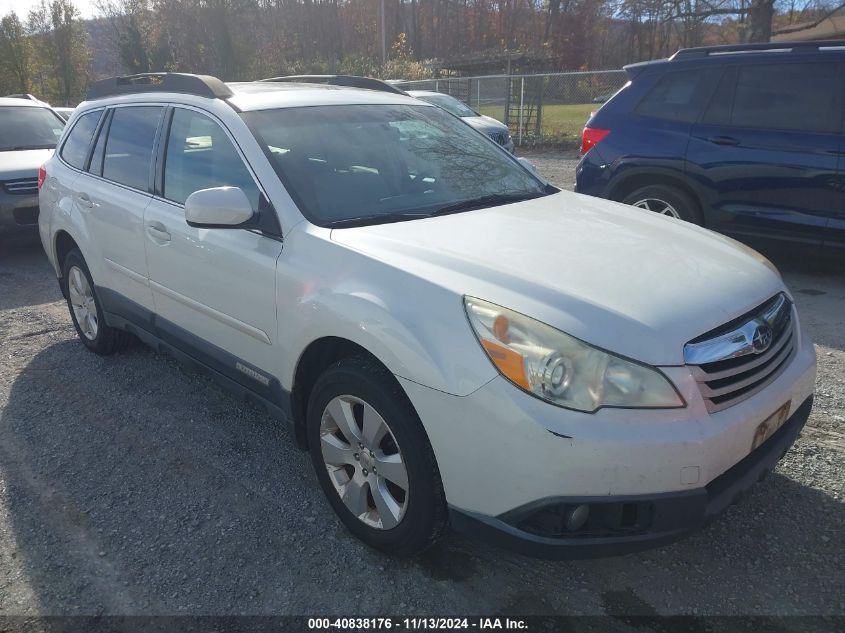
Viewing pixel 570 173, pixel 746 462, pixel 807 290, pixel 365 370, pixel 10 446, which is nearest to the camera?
pixel 746 462

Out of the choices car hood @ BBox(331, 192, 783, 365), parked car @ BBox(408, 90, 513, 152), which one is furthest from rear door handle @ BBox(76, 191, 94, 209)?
parked car @ BBox(408, 90, 513, 152)

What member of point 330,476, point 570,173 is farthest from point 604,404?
point 570,173

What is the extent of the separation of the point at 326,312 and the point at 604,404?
109cm

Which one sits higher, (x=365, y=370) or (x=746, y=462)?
A: (x=365, y=370)

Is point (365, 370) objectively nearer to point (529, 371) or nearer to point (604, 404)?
point (529, 371)

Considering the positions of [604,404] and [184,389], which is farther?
[184,389]

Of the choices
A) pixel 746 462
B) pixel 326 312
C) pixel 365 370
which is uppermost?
pixel 326 312

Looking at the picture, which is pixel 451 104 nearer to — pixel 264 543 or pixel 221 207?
pixel 221 207

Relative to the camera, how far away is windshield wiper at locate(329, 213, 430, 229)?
2.78m

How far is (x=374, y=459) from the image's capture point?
8.21 feet

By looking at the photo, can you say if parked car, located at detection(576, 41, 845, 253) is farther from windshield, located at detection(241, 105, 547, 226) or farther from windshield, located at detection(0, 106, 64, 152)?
windshield, located at detection(0, 106, 64, 152)

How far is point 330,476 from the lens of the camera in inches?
109

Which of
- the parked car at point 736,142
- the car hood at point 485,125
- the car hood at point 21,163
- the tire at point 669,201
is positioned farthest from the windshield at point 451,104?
the tire at point 669,201

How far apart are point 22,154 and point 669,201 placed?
747 centimetres
